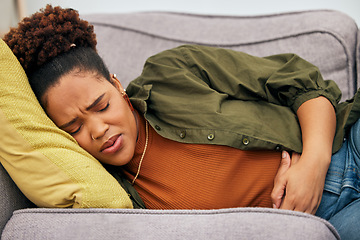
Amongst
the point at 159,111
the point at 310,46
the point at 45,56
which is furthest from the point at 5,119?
the point at 310,46

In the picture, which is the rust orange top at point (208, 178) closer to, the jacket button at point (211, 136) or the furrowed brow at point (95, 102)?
the jacket button at point (211, 136)

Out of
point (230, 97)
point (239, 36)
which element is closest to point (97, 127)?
point (230, 97)

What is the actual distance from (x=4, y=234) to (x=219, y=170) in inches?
19.1

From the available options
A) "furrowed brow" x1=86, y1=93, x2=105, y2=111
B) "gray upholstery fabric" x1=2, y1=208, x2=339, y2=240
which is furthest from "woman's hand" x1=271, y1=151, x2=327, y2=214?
"furrowed brow" x1=86, y1=93, x2=105, y2=111

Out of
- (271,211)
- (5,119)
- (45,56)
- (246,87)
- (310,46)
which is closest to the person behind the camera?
(271,211)

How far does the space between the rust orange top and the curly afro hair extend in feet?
1.19

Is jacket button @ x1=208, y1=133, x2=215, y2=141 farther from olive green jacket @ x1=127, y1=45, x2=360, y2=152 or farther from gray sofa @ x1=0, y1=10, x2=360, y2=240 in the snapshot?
gray sofa @ x1=0, y1=10, x2=360, y2=240

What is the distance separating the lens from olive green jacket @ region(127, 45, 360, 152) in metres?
1.00

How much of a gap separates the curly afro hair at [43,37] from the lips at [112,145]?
241 millimetres

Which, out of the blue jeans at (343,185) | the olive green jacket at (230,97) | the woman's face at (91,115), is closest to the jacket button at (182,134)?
the olive green jacket at (230,97)

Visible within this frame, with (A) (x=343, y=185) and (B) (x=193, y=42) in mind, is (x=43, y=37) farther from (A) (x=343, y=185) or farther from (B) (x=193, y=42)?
(A) (x=343, y=185)

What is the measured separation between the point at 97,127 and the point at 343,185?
586 millimetres

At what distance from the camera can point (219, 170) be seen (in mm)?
987

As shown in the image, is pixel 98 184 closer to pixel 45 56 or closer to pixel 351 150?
pixel 45 56
